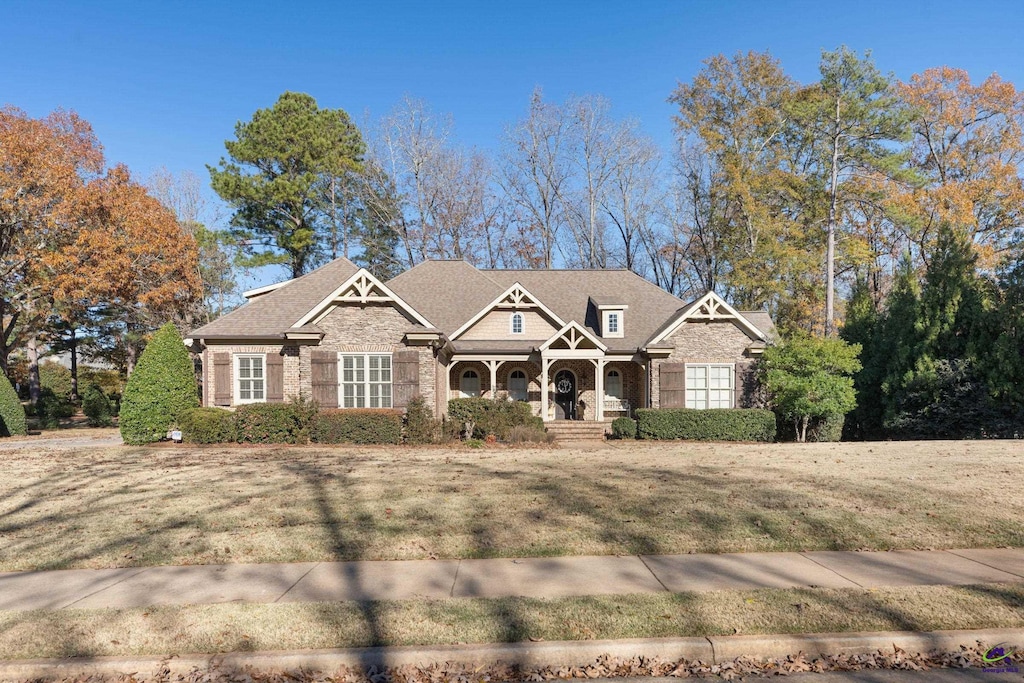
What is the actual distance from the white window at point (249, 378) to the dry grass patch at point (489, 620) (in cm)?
1677

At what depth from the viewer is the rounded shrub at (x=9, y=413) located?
2142 cm

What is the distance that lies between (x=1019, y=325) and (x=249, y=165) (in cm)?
4249

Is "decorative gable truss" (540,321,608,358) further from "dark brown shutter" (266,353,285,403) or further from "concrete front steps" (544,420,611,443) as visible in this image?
"dark brown shutter" (266,353,285,403)

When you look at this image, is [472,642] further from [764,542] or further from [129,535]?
[129,535]

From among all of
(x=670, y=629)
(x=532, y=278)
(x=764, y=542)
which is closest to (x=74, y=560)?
(x=670, y=629)

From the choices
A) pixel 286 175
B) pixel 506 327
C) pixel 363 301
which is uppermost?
pixel 286 175

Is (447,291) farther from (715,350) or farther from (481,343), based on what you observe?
(715,350)

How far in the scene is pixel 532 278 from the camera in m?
29.1

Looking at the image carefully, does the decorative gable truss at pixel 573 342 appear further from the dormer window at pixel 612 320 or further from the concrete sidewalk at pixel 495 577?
the concrete sidewalk at pixel 495 577

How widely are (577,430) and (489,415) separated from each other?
150 inches

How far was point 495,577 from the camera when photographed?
6.02m

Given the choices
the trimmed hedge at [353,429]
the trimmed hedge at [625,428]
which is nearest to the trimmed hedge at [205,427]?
the trimmed hedge at [353,429]

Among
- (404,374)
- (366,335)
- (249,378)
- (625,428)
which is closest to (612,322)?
(625,428)

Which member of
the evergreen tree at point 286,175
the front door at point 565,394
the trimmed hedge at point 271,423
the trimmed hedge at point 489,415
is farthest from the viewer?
the evergreen tree at point 286,175
